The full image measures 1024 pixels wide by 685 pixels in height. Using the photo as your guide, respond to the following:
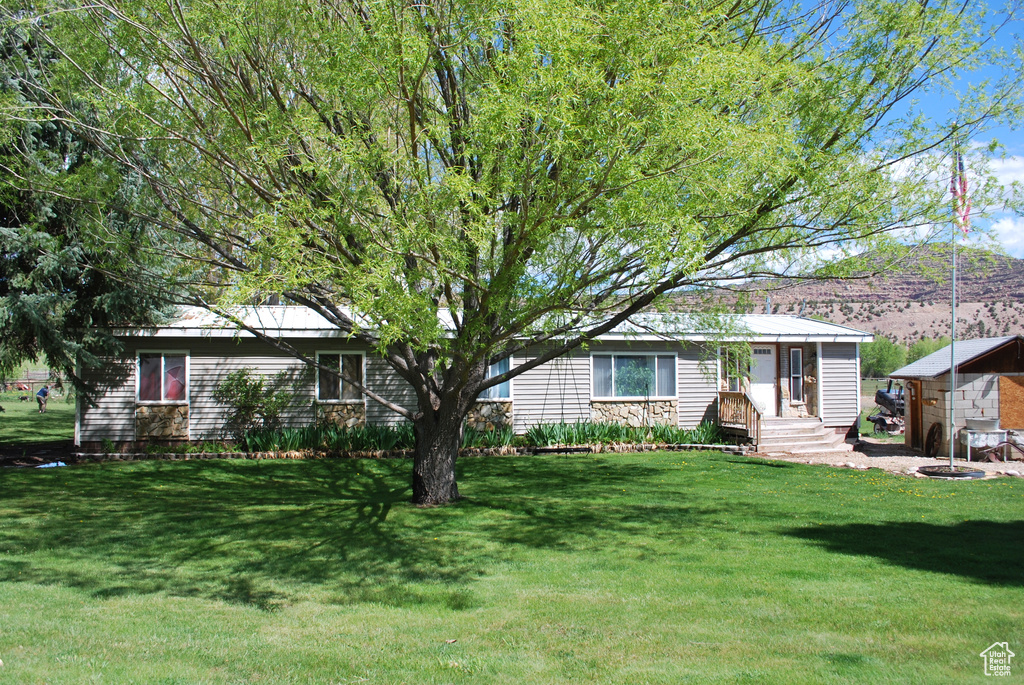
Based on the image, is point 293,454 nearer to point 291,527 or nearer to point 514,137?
point 291,527

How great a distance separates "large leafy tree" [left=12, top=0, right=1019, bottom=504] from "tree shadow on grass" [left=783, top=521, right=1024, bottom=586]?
3.19 m

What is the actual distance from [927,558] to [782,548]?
1399 millimetres

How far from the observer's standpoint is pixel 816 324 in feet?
68.3

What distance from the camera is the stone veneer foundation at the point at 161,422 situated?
15.8m

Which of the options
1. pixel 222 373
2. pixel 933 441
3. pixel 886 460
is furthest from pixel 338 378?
pixel 933 441

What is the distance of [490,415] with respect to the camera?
17.5 meters

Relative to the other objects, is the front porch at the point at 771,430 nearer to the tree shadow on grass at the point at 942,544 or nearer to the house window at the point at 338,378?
the tree shadow on grass at the point at 942,544

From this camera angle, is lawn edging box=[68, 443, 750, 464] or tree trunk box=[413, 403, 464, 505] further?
lawn edging box=[68, 443, 750, 464]

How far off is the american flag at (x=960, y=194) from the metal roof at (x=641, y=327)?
11.6ft

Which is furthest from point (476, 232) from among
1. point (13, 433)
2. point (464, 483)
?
point (13, 433)

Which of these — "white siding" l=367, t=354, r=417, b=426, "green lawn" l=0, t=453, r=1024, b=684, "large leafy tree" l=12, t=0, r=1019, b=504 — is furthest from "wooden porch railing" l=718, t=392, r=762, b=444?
"large leafy tree" l=12, t=0, r=1019, b=504

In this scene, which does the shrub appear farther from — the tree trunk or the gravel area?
the gravel area

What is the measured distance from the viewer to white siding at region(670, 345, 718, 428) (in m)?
18.9

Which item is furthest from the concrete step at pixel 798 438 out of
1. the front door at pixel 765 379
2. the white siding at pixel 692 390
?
the white siding at pixel 692 390
